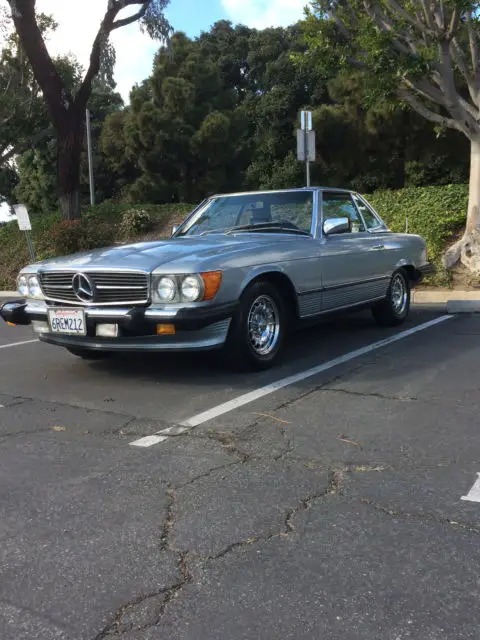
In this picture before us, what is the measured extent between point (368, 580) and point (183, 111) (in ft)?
84.2

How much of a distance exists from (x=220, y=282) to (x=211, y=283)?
88 mm

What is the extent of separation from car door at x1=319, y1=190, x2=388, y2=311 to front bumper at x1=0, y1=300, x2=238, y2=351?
5.00 ft

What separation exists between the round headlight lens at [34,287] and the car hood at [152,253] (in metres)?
0.15

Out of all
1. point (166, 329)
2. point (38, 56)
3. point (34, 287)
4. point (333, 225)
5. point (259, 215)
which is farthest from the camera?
point (38, 56)

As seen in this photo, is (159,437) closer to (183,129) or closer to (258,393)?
(258,393)

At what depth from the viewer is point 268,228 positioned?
20.8 feet

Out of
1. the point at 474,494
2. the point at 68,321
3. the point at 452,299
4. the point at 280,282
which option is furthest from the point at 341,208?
the point at 474,494

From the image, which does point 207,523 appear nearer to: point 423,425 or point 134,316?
point 423,425

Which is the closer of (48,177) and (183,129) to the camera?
(183,129)

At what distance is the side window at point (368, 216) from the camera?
7.46 metres

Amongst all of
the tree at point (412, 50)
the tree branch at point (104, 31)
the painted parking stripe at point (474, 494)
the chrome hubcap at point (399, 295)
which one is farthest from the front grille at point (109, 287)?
the tree branch at point (104, 31)

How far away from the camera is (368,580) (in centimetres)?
238

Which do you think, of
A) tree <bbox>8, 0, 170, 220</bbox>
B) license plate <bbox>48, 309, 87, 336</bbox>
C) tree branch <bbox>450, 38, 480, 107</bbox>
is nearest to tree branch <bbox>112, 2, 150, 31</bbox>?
tree <bbox>8, 0, 170, 220</bbox>

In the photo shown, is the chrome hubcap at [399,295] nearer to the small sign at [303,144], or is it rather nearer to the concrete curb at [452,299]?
the concrete curb at [452,299]
